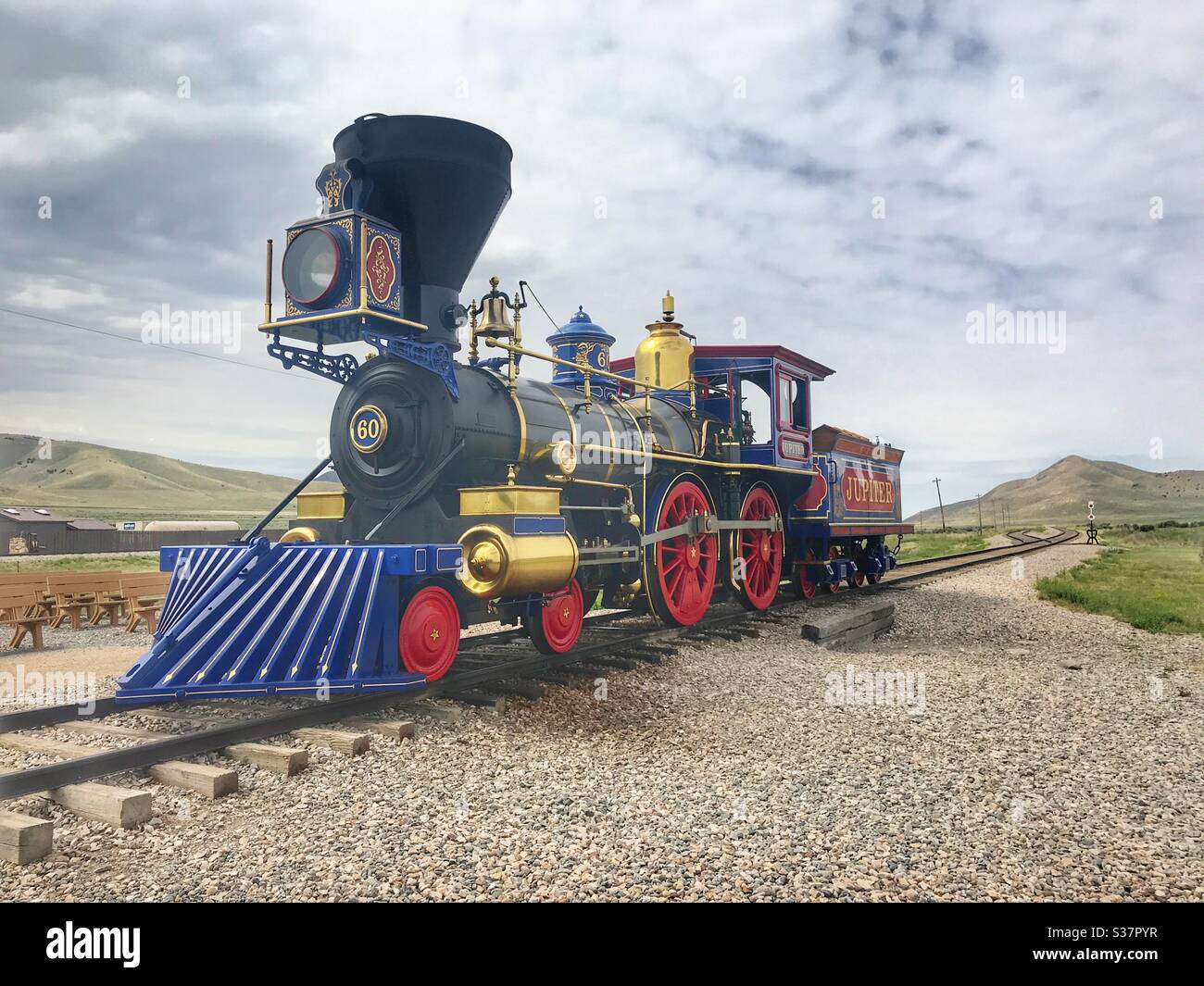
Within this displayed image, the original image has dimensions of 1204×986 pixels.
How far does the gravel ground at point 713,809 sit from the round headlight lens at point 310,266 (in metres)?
3.30

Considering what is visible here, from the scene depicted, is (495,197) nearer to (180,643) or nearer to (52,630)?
(180,643)

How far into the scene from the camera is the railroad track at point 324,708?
417 cm

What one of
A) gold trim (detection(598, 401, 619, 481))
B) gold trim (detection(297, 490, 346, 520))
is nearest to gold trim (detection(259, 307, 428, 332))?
gold trim (detection(297, 490, 346, 520))

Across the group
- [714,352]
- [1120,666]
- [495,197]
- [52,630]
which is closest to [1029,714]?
[1120,666]

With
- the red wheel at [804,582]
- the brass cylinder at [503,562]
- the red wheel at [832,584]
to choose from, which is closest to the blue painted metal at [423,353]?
the brass cylinder at [503,562]

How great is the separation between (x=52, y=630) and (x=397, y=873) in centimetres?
1060

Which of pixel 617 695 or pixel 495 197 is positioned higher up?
Result: pixel 495 197

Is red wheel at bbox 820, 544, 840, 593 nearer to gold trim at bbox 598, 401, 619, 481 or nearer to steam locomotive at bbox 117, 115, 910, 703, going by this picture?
steam locomotive at bbox 117, 115, 910, 703

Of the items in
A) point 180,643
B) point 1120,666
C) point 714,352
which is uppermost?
point 714,352

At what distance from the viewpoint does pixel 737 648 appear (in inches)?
337

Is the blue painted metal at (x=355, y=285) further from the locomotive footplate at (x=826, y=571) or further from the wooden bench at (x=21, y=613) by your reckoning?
the locomotive footplate at (x=826, y=571)

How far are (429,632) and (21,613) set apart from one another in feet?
27.1

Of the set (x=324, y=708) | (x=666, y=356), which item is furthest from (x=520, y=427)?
(x=666, y=356)

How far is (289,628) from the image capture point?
5383 millimetres
